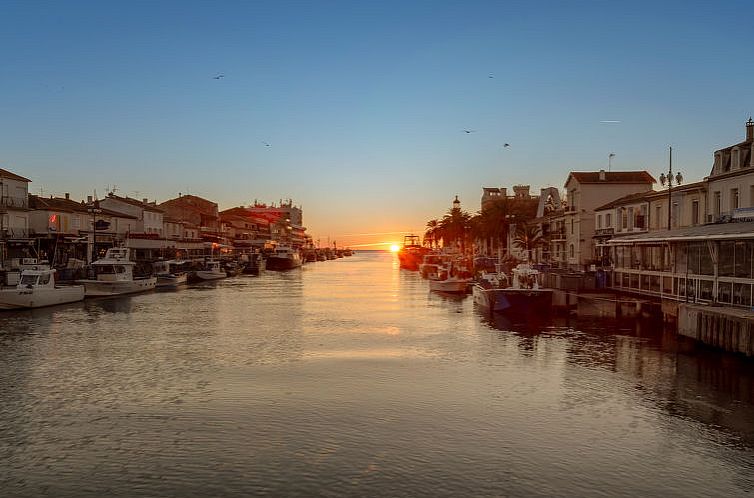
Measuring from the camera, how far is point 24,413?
20141mm

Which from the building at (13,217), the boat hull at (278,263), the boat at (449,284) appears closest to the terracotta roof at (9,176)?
the building at (13,217)

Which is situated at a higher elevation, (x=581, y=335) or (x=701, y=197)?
(x=701, y=197)

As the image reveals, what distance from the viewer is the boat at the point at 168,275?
7838 cm

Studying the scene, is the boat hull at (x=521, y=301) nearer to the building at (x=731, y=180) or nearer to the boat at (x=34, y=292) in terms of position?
the building at (x=731, y=180)

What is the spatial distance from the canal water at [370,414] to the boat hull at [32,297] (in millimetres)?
10610

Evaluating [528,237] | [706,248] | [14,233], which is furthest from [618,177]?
[14,233]

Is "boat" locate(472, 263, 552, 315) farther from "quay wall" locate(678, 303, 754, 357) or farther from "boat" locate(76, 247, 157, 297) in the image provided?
"boat" locate(76, 247, 157, 297)

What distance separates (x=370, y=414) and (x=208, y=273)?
261 feet

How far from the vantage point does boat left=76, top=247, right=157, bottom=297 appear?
60.8 meters

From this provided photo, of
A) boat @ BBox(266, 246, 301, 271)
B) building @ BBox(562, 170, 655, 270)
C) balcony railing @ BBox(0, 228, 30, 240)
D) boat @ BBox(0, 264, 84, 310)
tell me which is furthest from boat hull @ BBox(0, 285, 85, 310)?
boat @ BBox(266, 246, 301, 271)

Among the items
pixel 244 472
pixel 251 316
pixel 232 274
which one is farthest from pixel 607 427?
pixel 232 274

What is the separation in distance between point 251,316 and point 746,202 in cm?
3614

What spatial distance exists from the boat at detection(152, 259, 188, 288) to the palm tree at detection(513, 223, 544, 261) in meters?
47.6

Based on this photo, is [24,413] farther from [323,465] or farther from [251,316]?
[251,316]
